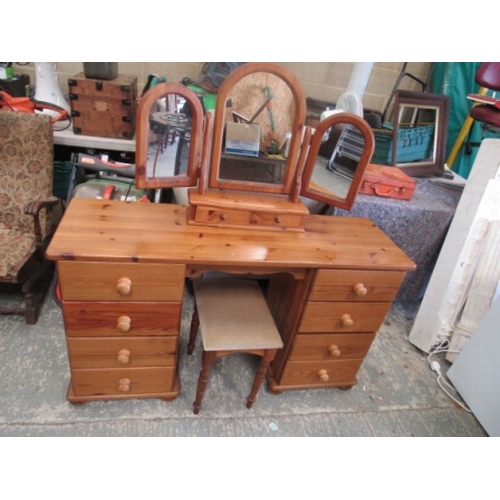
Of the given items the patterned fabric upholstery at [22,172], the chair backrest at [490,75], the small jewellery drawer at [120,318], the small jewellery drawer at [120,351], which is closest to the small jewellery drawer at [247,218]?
the small jewellery drawer at [120,318]

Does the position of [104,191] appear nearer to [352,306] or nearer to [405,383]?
[352,306]

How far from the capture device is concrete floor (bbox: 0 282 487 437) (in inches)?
52.2

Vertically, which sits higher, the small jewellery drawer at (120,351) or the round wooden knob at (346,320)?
the round wooden knob at (346,320)

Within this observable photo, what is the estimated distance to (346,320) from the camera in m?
1.34

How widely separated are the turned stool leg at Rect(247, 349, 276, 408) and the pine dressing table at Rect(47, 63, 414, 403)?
0.42 feet

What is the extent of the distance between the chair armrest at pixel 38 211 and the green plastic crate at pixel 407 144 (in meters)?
→ 1.83

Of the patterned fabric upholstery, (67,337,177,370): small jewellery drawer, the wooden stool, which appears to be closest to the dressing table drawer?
the wooden stool

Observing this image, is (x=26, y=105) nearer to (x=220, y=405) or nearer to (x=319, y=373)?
(x=220, y=405)

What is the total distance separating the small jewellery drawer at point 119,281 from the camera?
3.43 ft

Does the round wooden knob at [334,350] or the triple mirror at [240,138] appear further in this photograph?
the round wooden knob at [334,350]

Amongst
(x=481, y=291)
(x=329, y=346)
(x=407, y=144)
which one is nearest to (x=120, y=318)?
(x=329, y=346)

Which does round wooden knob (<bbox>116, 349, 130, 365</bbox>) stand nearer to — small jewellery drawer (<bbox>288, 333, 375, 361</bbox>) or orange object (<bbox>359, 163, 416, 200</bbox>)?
small jewellery drawer (<bbox>288, 333, 375, 361</bbox>)

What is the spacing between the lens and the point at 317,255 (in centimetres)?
123

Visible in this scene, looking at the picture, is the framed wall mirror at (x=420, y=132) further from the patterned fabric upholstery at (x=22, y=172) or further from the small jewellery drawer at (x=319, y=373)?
the patterned fabric upholstery at (x=22, y=172)
